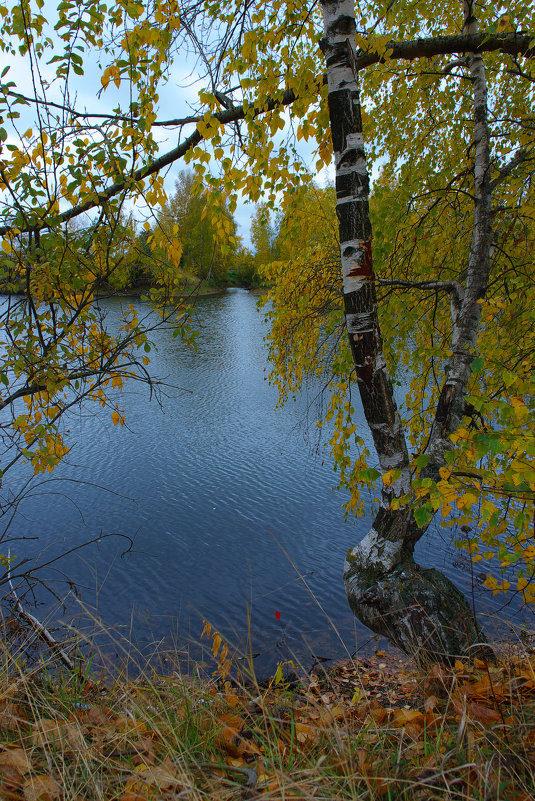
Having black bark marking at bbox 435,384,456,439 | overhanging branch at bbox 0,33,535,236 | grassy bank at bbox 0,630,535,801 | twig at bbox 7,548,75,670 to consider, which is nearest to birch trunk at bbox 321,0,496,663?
black bark marking at bbox 435,384,456,439

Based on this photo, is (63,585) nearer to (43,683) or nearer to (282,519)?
(282,519)

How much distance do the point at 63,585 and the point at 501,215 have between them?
23.0ft

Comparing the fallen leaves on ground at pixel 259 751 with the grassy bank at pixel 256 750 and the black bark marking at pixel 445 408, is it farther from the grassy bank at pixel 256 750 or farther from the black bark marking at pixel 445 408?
the black bark marking at pixel 445 408

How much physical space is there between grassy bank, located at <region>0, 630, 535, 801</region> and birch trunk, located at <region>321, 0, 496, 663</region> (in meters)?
0.94

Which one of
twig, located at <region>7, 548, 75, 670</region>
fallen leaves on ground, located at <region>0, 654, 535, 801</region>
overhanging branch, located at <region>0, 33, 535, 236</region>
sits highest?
overhanging branch, located at <region>0, 33, 535, 236</region>

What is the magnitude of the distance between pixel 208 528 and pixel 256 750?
260 inches

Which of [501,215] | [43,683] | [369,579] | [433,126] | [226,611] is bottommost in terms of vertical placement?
[226,611]

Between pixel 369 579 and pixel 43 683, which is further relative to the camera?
pixel 369 579

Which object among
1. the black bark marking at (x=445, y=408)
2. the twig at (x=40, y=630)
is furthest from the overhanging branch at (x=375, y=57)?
the twig at (x=40, y=630)

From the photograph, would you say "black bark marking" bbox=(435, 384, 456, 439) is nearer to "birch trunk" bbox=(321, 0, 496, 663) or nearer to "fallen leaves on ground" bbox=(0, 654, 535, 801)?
"birch trunk" bbox=(321, 0, 496, 663)

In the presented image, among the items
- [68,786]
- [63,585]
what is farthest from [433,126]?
[63,585]

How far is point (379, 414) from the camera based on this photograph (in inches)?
123

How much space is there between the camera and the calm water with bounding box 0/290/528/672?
19.5 ft

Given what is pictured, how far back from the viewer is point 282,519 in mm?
8250
